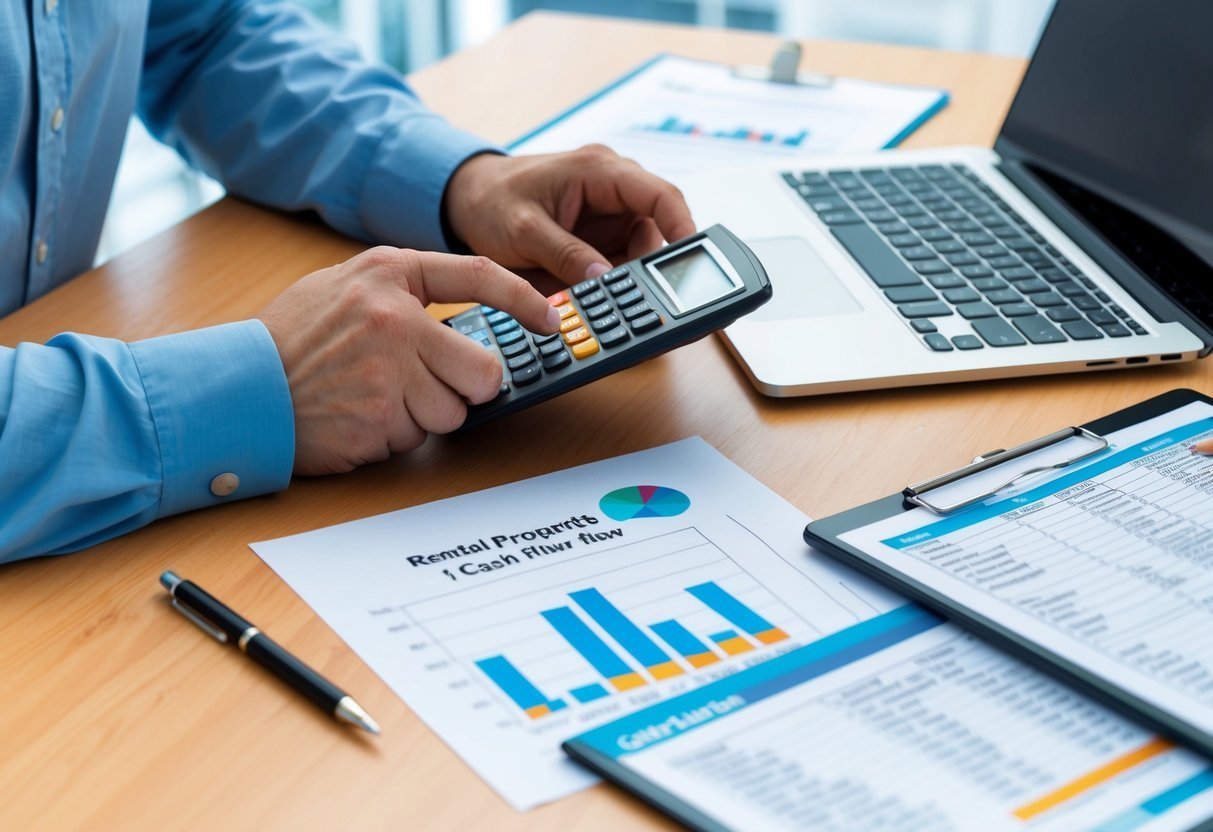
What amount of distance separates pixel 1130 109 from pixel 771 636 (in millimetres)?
520

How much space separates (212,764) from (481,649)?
0.11m

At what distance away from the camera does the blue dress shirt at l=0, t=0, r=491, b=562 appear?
1.83ft

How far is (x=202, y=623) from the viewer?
1.65 feet

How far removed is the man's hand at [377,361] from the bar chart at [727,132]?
0.48 meters

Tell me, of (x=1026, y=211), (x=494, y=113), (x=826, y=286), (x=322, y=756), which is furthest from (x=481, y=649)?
(x=494, y=113)

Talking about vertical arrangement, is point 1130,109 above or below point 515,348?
above

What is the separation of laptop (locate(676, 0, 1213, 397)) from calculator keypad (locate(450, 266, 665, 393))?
0.09 meters

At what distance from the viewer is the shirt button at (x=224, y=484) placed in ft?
1.90

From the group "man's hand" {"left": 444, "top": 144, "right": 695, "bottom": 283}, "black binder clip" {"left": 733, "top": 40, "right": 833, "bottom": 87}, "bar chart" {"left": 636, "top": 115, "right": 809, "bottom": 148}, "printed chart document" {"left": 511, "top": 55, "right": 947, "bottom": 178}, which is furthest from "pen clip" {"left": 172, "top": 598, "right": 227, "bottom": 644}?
"black binder clip" {"left": 733, "top": 40, "right": 833, "bottom": 87}

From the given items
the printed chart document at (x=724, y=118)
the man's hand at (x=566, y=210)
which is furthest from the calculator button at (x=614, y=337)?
the printed chart document at (x=724, y=118)

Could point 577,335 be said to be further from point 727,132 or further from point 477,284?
point 727,132

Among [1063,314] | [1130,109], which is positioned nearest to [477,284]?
[1063,314]

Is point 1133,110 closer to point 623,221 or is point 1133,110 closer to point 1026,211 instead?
point 1026,211

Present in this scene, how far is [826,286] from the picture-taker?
75 centimetres
